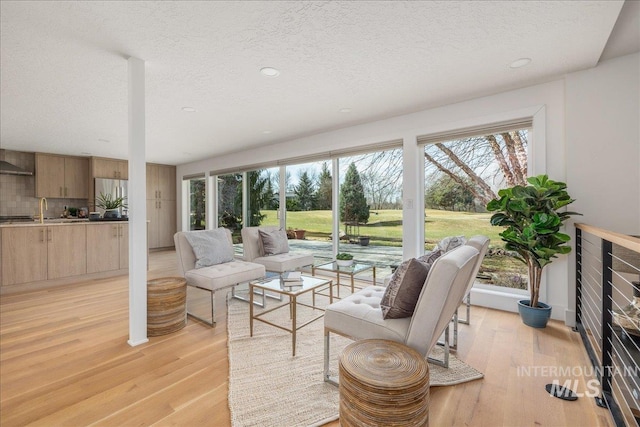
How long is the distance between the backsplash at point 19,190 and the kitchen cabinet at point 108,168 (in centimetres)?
105

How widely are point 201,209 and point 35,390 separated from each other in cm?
575

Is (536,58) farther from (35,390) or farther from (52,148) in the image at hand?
(52,148)

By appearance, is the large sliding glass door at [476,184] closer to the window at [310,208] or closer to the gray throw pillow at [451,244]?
the gray throw pillow at [451,244]

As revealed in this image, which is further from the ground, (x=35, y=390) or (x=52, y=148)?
(x=52, y=148)

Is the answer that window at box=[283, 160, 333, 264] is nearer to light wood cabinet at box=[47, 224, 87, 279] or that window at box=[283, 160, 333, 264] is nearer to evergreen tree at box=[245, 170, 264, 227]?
evergreen tree at box=[245, 170, 264, 227]

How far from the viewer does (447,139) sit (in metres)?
3.43

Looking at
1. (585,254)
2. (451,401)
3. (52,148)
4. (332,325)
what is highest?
(52,148)

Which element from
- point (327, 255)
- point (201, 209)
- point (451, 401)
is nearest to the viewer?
point (451, 401)

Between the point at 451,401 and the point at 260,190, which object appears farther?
the point at 260,190

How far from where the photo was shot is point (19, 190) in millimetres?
5809

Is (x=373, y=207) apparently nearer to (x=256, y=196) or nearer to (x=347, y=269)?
(x=347, y=269)

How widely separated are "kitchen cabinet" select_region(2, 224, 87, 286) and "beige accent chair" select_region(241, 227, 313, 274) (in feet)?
8.82

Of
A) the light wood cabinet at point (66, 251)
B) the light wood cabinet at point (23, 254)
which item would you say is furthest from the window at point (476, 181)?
the light wood cabinet at point (23, 254)

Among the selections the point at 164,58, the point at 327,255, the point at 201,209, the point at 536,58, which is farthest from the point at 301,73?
the point at 201,209
